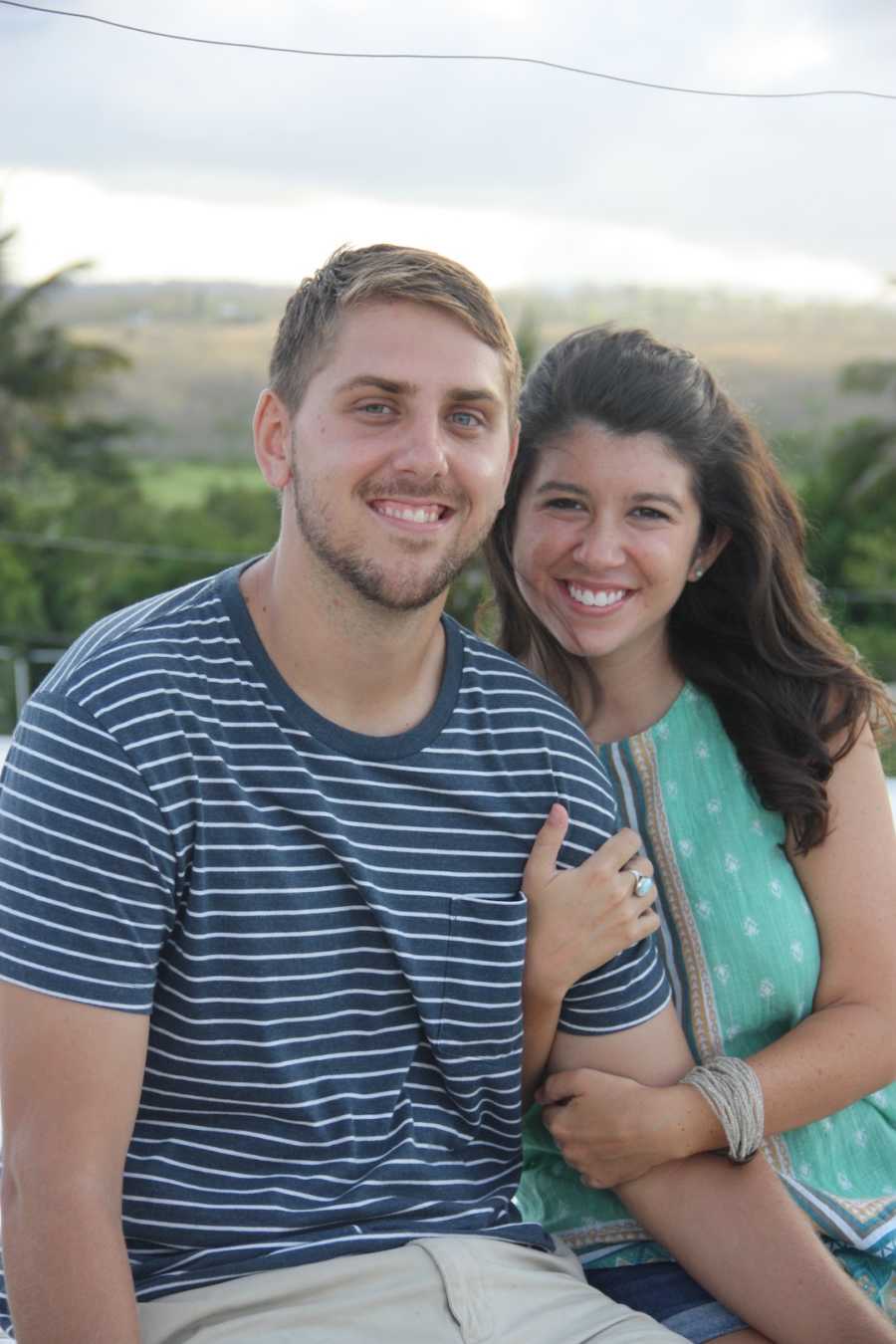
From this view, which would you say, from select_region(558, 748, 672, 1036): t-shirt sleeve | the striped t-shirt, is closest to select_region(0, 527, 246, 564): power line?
select_region(558, 748, 672, 1036): t-shirt sleeve

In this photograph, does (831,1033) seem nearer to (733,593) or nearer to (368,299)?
(733,593)

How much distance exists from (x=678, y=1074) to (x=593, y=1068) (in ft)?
0.36

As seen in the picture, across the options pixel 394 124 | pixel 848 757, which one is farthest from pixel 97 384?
pixel 848 757

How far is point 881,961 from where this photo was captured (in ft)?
6.61

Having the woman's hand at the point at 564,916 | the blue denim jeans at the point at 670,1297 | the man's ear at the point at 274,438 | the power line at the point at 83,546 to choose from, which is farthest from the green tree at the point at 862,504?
the man's ear at the point at 274,438

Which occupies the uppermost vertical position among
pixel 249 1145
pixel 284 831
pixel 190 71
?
pixel 190 71

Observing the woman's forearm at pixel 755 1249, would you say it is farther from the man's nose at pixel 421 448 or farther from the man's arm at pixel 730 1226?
the man's nose at pixel 421 448

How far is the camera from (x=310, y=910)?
1.66 meters

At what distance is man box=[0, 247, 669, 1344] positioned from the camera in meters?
1.51

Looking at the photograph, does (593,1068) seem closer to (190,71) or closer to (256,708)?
(256,708)

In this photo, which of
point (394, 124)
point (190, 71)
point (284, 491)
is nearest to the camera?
point (284, 491)

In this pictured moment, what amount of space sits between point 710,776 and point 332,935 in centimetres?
66

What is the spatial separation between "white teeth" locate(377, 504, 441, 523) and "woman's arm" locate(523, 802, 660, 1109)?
376 millimetres

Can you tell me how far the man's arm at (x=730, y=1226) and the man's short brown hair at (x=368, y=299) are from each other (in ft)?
2.61
